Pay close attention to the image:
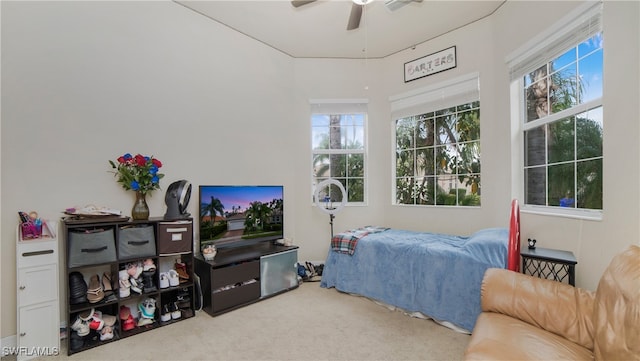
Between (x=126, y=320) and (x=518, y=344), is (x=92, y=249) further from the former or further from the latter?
(x=518, y=344)

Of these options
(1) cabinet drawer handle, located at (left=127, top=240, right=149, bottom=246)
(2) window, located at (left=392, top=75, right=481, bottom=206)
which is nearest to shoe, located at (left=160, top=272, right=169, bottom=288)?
(1) cabinet drawer handle, located at (left=127, top=240, right=149, bottom=246)

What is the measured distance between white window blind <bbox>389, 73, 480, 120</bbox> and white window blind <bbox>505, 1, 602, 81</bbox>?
56 centimetres

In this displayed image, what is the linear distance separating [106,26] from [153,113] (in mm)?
780

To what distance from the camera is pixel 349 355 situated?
6.72ft

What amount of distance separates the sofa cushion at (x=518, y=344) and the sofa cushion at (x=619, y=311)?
125mm

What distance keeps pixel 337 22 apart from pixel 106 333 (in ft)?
11.9

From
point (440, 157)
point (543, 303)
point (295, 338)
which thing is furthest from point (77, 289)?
point (440, 157)

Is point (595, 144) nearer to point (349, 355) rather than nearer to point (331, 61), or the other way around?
point (349, 355)

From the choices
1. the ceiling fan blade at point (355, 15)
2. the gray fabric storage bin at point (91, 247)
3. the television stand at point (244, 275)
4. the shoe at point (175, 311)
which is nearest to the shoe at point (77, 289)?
the gray fabric storage bin at point (91, 247)

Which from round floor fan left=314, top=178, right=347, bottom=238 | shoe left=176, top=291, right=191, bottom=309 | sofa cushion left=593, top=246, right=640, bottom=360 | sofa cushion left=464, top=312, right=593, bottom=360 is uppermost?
round floor fan left=314, top=178, right=347, bottom=238

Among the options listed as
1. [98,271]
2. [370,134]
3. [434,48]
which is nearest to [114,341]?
[98,271]

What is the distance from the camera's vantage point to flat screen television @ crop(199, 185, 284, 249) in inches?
117

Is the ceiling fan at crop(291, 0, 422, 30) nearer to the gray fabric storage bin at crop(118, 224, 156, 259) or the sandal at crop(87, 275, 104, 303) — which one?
the gray fabric storage bin at crop(118, 224, 156, 259)

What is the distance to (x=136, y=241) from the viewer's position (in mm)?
2408
